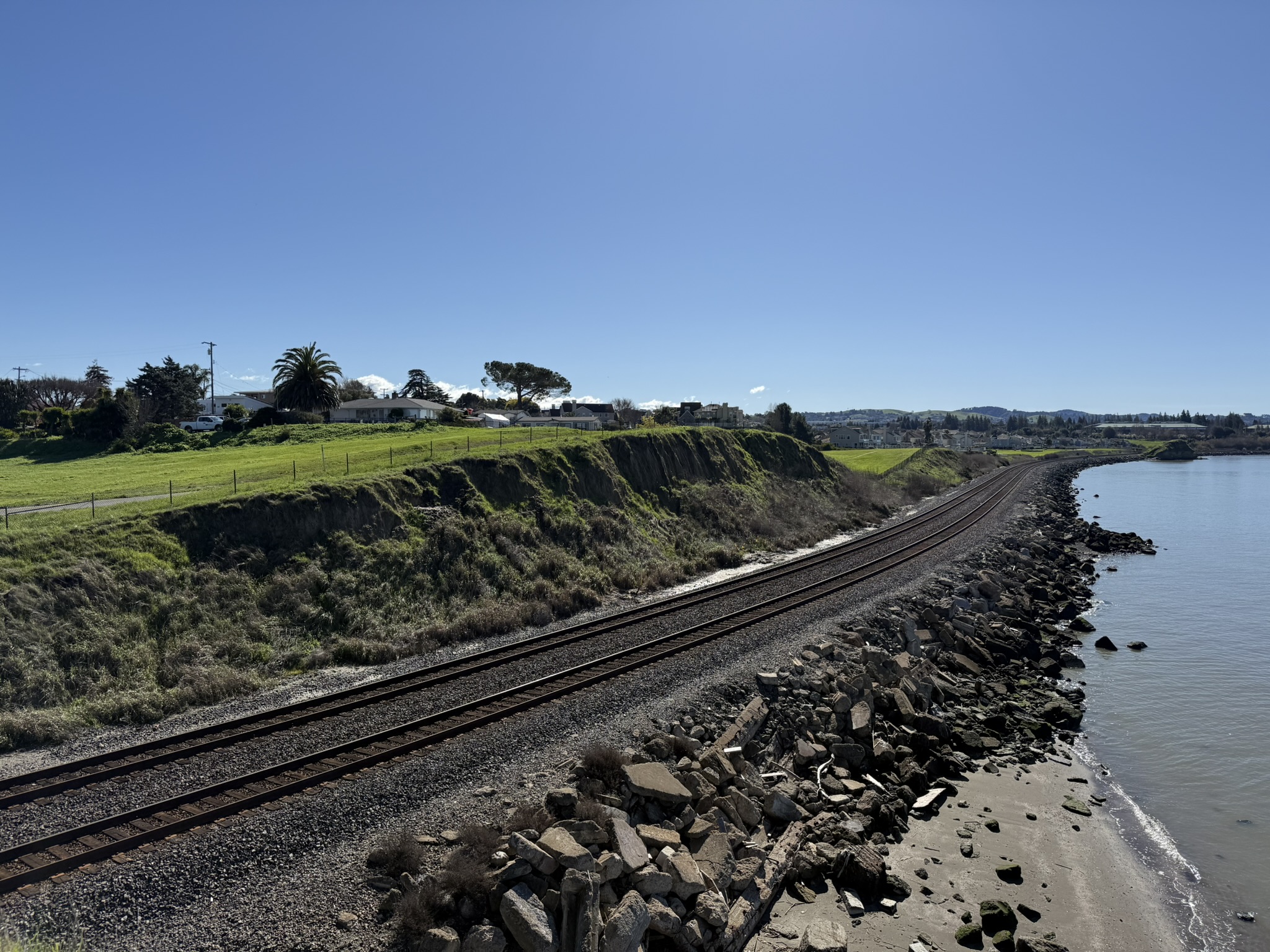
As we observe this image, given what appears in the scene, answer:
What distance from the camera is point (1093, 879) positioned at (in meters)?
12.9

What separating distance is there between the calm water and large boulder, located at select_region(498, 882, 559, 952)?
10717 millimetres

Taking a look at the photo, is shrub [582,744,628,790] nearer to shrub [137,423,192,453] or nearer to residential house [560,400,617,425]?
shrub [137,423,192,453]

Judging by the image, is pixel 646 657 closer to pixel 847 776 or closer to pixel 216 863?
pixel 847 776

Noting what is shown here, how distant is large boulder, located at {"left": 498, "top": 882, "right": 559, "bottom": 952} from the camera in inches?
322

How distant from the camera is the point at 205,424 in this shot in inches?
2324

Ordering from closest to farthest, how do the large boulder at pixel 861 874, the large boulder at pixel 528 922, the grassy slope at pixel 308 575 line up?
the large boulder at pixel 528 922, the large boulder at pixel 861 874, the grassy slope at pixel 308 575

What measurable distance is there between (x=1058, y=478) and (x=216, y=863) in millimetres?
120259

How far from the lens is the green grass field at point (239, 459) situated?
27.9 meters

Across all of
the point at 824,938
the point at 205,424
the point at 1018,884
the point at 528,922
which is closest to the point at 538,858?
the point at 528,922

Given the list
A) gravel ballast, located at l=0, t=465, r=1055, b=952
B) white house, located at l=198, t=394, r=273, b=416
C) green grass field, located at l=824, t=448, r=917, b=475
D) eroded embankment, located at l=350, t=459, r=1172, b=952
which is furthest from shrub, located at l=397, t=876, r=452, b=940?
white house, located at l=198, t=394, r=273, b=416

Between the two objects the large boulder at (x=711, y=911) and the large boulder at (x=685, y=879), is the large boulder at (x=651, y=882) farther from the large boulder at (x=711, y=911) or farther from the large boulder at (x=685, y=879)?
the large boulder at (x=711, y=911)

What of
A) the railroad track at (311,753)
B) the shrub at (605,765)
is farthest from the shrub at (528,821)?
the railroad track at (311,753)

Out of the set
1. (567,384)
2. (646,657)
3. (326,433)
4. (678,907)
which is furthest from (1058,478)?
(678,907)

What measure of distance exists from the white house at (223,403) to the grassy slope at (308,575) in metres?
62.2
